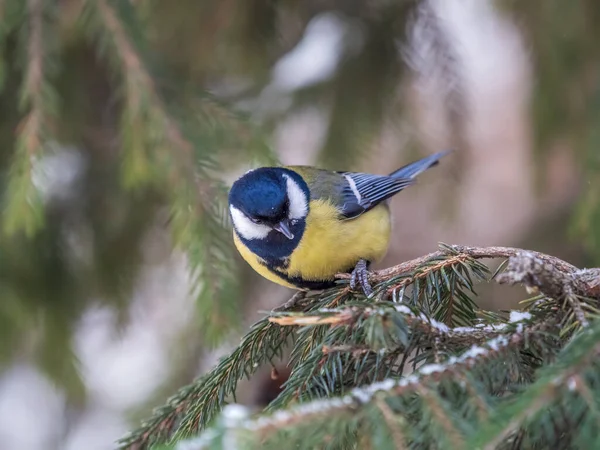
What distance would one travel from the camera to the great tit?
5.49 ft

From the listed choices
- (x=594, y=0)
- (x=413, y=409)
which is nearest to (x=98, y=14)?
(x=413, y=409)

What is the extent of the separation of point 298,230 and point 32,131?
2.27ft

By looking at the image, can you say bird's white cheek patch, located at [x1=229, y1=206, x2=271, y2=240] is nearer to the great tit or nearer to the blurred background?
the great tit

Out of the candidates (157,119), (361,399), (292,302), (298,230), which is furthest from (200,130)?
(361,399)

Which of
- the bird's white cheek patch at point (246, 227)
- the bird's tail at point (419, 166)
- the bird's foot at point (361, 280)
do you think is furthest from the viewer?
the bird's tail at point (419, 166)

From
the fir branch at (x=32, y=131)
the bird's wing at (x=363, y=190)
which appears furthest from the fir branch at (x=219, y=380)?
the bird's wing at (x=363, y=190)

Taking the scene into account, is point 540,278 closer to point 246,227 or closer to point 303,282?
point 303,282

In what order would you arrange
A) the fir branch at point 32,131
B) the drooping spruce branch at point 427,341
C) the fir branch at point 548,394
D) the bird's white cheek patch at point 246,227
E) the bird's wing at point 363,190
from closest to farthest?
1. the fir branch at point 548,394
2. the drooping spruce branch at point 427,341
3. the fir branch at point 32,131
4. the bird's white cheek patch at point 246,227
5. the bird's wing at point 363,190

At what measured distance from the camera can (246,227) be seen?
1.76 meters

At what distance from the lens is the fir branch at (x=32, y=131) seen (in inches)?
58.6

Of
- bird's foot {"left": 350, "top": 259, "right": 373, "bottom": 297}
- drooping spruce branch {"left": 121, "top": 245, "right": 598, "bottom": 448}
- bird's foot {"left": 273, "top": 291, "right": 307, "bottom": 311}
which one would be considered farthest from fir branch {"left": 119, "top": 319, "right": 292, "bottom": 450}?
bird's foot {"left": 273, "top": 291, "right": 307, "bottom": 311}

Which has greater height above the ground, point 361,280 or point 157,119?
point 157,119

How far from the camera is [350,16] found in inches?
88.9

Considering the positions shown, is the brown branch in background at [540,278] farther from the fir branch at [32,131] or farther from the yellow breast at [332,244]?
the fir branch at [32,131]
